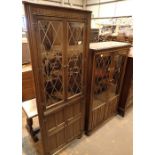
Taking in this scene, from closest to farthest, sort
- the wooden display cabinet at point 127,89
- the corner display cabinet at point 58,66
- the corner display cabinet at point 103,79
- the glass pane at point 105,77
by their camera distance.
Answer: the corner display cabinet at point 58,66
the corner display cabinet at point 103,79
the glass pane at point 105,77
the wooden display cabinet at point 127,89

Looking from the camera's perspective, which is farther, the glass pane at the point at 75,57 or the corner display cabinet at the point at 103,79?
the corner display cabinet at the point at 103,79

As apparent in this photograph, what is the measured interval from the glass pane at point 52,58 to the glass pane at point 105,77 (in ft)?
2.02

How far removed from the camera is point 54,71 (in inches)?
57.7

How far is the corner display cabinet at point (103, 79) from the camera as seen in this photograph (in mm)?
1842

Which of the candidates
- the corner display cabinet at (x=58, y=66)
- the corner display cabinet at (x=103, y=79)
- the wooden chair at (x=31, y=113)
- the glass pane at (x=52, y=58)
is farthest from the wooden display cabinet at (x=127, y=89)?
the wooden chair at (x=31, y=113)

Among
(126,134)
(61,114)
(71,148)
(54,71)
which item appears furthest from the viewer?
(126,134)

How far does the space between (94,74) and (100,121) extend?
107 centimetres

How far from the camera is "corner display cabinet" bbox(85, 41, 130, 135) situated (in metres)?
1.84

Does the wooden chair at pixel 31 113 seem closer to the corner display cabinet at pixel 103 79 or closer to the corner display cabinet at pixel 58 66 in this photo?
the corner display cabinet at pixel 58 66

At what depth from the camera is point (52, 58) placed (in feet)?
4.59

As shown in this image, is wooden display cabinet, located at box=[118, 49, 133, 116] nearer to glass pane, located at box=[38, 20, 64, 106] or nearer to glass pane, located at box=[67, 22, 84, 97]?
glass pane, located at box=[67, 22, 84, 97]

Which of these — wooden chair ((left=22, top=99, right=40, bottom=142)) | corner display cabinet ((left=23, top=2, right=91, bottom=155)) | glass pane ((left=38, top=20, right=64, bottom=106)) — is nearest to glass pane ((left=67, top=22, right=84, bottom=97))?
corner display cabinet ((left=23, top=2, right=91, bottom=155))
